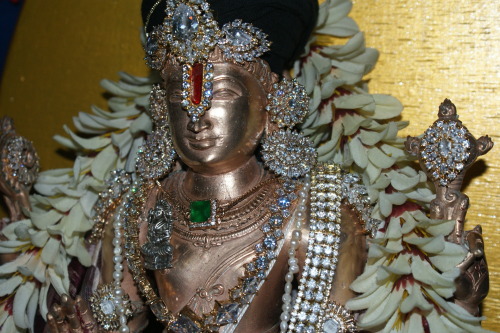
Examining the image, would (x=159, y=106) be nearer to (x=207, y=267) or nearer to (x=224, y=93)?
(x=224, y=93)

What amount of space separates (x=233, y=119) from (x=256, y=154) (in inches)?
10.3

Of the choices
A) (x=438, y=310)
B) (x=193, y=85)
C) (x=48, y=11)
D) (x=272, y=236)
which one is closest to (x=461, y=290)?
(x=438, y=310)

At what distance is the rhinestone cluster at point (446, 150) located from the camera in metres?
1.43

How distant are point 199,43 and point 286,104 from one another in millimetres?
221

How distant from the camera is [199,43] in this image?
1458mm

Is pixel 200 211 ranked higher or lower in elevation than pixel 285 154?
lower

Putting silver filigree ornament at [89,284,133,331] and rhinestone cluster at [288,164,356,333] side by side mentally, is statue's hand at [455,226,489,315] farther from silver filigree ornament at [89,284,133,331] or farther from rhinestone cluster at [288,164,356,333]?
silver filigree ornament at [89,284,133,331]

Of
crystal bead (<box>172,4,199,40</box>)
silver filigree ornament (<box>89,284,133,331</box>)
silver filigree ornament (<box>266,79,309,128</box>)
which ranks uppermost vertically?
crystal bead (<box>172,4,199,40</box>)

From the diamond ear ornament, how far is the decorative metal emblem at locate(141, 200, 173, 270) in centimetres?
23

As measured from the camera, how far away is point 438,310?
143 cm

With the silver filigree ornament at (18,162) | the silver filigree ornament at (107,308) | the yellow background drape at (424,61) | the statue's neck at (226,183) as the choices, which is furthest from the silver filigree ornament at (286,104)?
the silver filigree ornament at (18,162)

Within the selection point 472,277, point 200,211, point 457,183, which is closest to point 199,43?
point 200,211

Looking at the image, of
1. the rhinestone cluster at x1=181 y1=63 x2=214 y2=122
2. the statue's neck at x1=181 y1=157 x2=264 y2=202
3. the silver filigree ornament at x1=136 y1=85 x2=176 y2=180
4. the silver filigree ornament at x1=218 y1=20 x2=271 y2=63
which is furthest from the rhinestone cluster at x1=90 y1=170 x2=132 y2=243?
the silver filigree ornament at x1=218 y1=20 x2=271 y2=63

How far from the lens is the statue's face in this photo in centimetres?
149
